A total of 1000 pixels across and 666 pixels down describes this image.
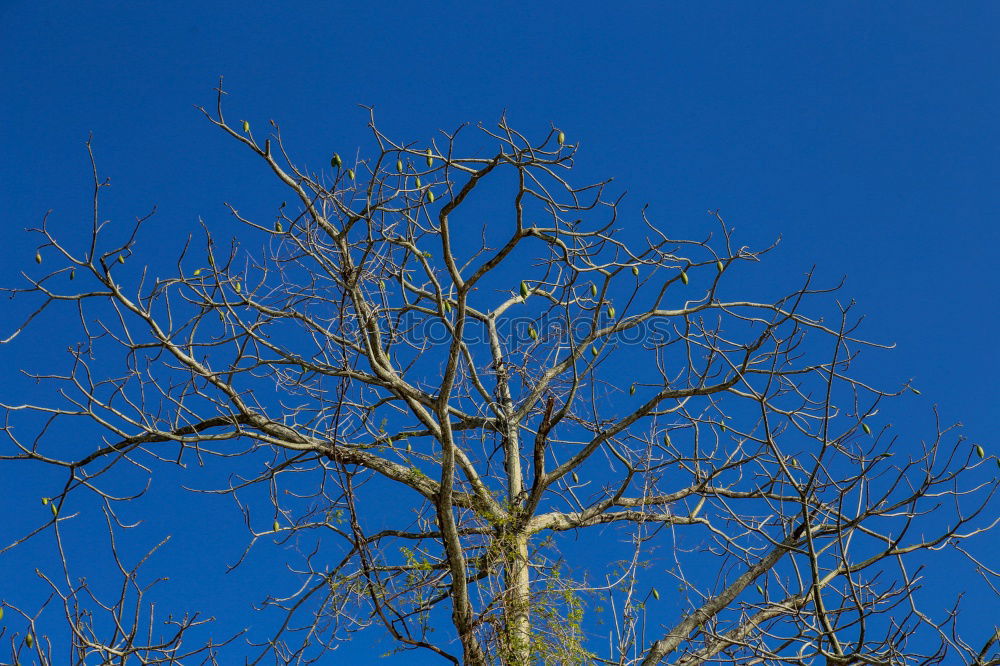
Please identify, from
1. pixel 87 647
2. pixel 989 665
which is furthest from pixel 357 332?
pixel 989 665

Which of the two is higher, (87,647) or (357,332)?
(357,332)

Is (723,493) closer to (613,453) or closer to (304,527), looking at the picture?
(613,453)

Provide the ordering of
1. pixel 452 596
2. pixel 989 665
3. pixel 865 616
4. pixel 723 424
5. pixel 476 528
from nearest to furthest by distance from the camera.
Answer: pixel 865 616, pixel 989 665, pixel 452 596, pixel 476 528, pixel 723 424

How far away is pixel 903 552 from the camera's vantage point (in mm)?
5004

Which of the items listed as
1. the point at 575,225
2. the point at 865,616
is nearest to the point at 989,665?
the point at 865,616

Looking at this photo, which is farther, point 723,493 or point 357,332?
point 723,493

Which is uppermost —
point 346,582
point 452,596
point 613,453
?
point 613,453

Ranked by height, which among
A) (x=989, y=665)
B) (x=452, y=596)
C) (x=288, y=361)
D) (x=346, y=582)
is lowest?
(x=989, y=665)

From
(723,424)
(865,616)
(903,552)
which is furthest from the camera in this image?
(723,424)

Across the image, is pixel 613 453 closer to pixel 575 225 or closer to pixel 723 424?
pixel 723 424

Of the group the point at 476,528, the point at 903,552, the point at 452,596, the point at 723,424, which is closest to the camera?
the point at 452,596

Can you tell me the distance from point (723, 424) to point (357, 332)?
2242 millimetres

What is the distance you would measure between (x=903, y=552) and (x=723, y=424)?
116 centimetres

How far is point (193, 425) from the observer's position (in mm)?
4797
